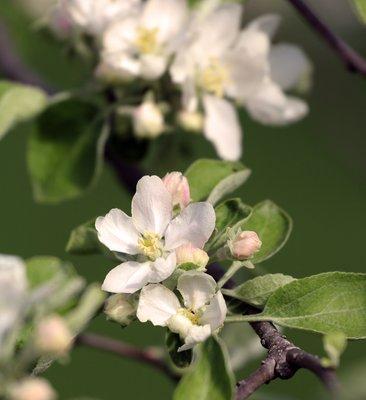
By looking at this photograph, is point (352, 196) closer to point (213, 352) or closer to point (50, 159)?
point (50, 159)

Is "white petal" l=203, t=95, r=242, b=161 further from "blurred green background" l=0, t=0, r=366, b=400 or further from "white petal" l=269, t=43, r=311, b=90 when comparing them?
"blurred green background" l=0, t=0, r=366, b=400

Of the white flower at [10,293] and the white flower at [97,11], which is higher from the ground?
the white flower at [10,293]

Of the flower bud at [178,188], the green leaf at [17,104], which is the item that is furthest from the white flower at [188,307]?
the green leaf at [17,104]

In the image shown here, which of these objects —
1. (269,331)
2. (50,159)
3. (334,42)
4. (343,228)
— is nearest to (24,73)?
(50,159)

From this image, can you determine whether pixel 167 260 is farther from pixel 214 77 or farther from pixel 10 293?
pixel 214 77

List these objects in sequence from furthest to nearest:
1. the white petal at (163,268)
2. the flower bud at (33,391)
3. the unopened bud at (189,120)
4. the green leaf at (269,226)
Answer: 1. the unopened bud at (189,120)
2. the green leaf at (269,226)
3. the white petal at (163,268)
4. the flower bud at (33,391)

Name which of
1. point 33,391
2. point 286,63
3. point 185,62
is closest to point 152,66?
point 185,62

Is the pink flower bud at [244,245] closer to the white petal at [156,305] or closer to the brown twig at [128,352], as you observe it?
the white petal at [156,305]
